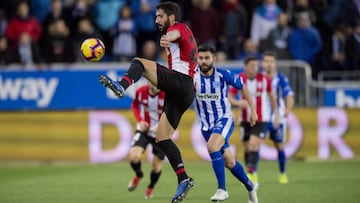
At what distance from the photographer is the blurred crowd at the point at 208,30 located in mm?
19484

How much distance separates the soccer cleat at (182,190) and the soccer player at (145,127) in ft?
9.23

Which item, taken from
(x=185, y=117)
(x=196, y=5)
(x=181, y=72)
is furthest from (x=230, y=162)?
(x=196, y=5)

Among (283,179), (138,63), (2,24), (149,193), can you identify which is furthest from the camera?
(2,24)

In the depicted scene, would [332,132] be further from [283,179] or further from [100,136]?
[100,136]

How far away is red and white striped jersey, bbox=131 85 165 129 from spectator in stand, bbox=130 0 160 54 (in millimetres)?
6667

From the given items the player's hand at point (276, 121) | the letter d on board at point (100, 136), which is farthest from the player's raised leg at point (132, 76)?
the letter d on board at point (100, 136)

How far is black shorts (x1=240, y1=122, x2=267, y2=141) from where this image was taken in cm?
1485

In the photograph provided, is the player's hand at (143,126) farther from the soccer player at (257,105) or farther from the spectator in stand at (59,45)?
the spectator in stand at (59,45)

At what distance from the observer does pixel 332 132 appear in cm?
1914

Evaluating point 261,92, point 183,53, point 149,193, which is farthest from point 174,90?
point 261,92

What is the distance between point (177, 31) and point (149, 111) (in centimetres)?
376

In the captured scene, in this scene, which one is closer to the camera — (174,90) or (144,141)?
(174,90)

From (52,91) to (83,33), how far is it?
151 cm

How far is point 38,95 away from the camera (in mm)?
19062
